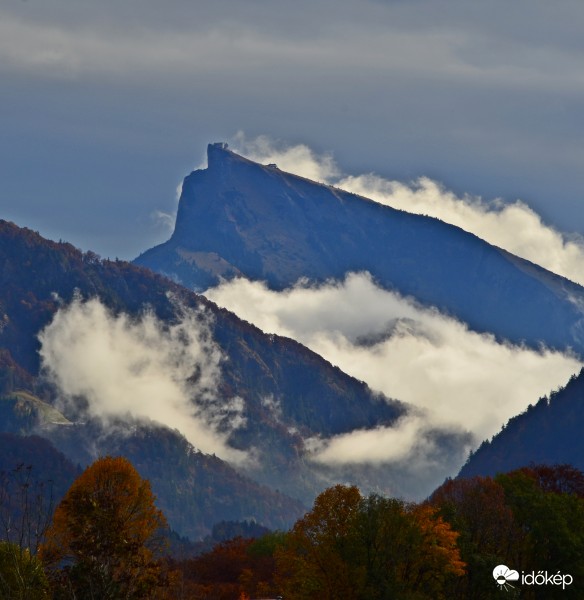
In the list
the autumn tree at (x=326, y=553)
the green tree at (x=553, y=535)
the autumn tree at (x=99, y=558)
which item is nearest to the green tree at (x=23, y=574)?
the autumn tree at (x=99, y=558)

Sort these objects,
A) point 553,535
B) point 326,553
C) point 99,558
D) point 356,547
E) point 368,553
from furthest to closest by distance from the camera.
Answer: point 553,535 < point 356,547 < point 368,553 < point 326,553 < point 99,558

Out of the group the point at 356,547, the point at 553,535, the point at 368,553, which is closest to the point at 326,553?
the point at 356,547

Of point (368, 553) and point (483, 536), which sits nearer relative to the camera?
point (368, 553)

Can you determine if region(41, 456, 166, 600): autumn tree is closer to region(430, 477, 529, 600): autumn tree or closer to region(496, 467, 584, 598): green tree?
region(430, 477, 529, 600): autumn tree

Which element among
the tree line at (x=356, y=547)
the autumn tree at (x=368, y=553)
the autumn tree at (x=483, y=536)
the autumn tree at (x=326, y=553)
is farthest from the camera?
the autumn tree at (x=483, y=536)

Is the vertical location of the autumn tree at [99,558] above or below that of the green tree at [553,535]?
below

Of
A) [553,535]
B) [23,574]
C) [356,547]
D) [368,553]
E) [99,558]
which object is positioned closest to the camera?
[23,574]

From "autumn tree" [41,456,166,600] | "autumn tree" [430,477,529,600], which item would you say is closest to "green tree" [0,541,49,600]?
"autumn tree" [41,456,166,600]

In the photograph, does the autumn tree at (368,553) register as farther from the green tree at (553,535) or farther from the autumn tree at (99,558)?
the green tree at (553,535)

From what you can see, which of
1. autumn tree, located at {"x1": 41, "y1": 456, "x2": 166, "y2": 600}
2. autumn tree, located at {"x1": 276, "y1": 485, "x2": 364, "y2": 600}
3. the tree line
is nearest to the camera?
autumn tree, located at {"x1": 41, "y1": 456, "x2": 166, "y2": 600}

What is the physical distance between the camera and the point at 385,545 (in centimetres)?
14400

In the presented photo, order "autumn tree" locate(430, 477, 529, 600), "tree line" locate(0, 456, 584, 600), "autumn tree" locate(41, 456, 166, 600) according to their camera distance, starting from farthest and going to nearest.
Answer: "autumn tree" locate(430, 477, 529, 600)
"tree line" locate(0, 456, 584, 600)
"autumn tree" locate(41, 456, 166, 600)

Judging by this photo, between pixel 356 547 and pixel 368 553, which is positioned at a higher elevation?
pixel 356 547

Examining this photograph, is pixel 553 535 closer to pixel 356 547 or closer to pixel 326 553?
pixel 356 547
